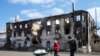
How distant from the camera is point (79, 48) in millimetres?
59156

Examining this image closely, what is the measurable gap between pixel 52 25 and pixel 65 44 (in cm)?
651

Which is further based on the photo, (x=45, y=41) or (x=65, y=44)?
(x=45, y=41)

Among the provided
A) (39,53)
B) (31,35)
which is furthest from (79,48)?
(39,53)

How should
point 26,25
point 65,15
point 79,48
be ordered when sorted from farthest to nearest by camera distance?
1. point 26,25
2. point 65,15
3. point 79,48

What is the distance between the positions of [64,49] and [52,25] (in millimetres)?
7596

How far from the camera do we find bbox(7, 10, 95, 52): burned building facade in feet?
197

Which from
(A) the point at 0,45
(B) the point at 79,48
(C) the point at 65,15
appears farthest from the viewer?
(A) the point at 0,45

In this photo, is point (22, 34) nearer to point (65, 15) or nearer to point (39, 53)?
point (65, 15)

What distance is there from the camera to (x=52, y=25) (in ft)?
217

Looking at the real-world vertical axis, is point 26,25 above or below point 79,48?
above

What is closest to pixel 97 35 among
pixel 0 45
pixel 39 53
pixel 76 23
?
pixel 76 23

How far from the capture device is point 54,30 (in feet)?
216

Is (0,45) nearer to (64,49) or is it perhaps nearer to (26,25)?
(26,25)

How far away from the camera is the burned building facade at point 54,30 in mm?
59969
